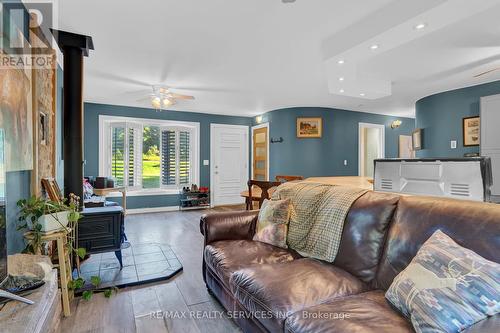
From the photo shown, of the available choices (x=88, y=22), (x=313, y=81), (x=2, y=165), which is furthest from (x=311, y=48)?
(x=2, y=165)

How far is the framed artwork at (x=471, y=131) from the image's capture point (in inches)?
158

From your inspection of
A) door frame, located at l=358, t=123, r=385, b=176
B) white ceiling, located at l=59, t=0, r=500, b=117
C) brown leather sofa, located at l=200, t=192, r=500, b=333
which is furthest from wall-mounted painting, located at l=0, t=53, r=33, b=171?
door frame, located at l=358, t=123, r=385, b=176

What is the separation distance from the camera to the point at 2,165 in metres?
1.34

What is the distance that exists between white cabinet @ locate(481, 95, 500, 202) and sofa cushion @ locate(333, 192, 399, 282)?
310cm

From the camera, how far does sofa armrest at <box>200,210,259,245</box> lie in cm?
229

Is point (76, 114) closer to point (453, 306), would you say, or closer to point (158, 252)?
point (158, 252)

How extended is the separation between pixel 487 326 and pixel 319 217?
3.73 ft

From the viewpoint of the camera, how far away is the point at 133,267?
281cm

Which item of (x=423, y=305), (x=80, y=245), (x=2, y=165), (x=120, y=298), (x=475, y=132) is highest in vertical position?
(x=475, y=132)

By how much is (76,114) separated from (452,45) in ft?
12.5

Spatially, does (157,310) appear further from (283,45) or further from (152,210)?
(152,210)

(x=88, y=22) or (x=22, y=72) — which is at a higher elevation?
(x=88, y=22)

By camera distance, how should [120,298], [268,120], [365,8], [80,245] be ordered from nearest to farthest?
[365,8], [120,298], [80,245], [268,120]

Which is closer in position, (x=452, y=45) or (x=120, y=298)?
(x=120, y=298)
